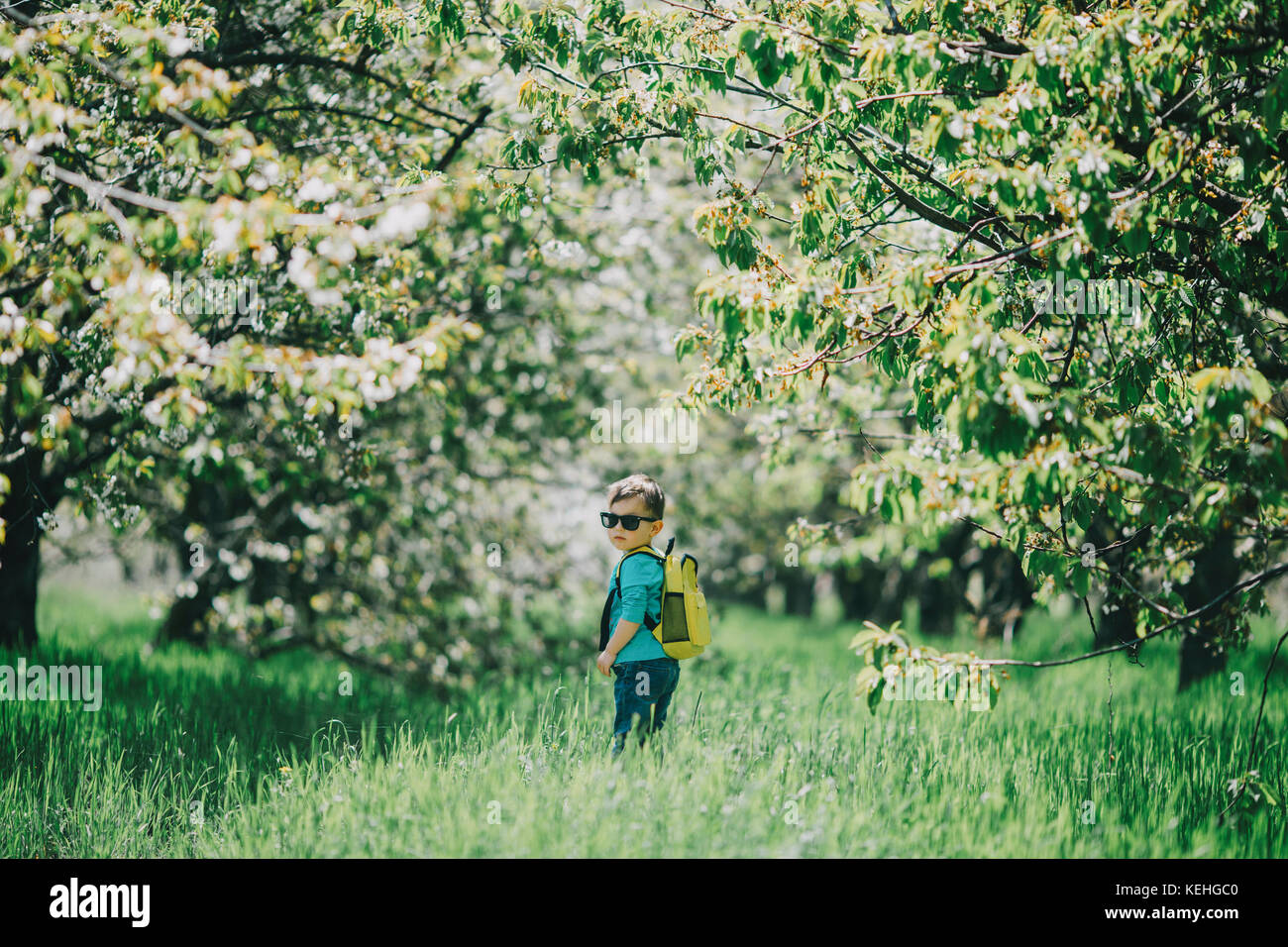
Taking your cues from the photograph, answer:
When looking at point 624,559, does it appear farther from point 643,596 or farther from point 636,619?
point 636,619

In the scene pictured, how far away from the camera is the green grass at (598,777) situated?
157 inches

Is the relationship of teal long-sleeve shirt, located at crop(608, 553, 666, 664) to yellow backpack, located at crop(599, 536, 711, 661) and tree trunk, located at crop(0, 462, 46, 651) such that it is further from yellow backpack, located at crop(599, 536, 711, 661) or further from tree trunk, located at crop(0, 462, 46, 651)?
tree trunk, located at crop(0, 462, 46, 651)

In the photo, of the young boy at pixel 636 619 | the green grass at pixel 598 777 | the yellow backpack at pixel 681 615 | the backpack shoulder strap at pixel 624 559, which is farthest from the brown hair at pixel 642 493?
the green grass at pixel 598 777

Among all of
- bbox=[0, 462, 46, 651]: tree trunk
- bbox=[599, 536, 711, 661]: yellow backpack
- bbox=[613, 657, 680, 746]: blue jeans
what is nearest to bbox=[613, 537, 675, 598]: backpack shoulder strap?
bbox=[599, 536, 711, 661]: yellow backpack

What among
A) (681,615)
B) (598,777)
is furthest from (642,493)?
(598,777)

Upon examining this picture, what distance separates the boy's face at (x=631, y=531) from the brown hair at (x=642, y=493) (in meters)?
Result: 0.02

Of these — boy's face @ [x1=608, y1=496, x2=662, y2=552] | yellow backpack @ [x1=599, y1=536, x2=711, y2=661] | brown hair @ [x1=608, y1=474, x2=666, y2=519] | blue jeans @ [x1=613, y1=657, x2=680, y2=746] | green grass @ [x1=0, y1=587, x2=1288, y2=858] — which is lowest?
green grass @ [x1=0, y1=587, x2=1288, y2=858]

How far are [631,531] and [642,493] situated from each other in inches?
9.0

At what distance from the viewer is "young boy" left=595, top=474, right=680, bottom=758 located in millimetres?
4543

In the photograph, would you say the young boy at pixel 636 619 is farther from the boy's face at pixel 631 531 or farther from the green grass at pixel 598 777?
the green grass at pixel 598 777

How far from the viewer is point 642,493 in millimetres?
4793

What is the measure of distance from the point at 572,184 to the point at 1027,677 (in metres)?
7.50

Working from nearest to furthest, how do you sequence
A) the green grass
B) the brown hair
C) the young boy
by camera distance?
the green grass < the young boy < the brown hair

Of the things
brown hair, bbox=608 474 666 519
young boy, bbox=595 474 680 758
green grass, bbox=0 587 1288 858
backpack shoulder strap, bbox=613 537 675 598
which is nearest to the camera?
green grass, bbox=0 587 1288 858
